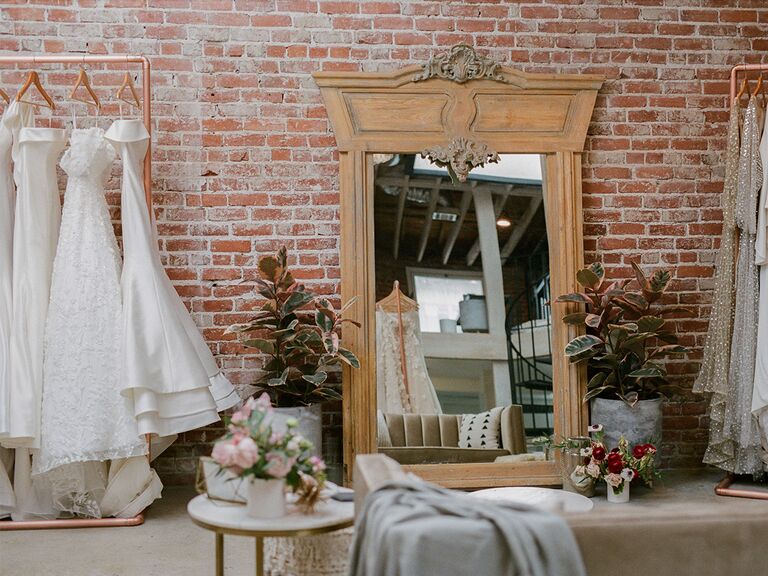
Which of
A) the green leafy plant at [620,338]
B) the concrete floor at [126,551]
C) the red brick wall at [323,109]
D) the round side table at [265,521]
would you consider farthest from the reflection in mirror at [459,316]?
the round side table at [265,521]

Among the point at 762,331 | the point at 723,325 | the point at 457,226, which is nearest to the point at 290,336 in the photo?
the point at 457,226

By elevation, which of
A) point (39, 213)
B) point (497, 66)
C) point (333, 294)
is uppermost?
point (497, 66)

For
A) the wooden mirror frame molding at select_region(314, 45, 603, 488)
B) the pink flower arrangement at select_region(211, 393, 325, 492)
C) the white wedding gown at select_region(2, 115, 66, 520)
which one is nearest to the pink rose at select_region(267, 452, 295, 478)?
the pink flower arrangement at select_region(211, 393, 325, 492)

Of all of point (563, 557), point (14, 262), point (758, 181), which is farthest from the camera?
point (758, 181)

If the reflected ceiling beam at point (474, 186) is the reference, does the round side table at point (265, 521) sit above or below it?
below

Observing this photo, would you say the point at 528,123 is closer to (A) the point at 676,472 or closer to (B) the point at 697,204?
(B) the point at 697,204

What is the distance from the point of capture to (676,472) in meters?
4.68

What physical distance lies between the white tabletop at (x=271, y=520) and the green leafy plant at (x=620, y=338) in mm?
2145

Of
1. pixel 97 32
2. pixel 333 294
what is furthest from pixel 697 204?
pixel 97 32

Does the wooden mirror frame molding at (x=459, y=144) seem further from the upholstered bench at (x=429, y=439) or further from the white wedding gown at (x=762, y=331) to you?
the white wedding gown at (x=762, y=331)

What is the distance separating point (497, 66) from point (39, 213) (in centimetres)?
246

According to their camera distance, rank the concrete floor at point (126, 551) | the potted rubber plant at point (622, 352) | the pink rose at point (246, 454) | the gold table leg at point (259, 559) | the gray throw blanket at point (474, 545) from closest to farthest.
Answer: the gray throw blanket at point (474, 545) → the pink rose at point (246, 454) → the gold table leg at point (259, 559) → the concrete floor at point (126, 551) → the potted rubber plant at point (622, 352)

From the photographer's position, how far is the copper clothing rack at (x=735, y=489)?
4.15m

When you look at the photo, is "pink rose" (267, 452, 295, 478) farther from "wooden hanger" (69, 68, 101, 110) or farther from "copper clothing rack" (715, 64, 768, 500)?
"copper clothing rack" (715, 64, 768, 500)
